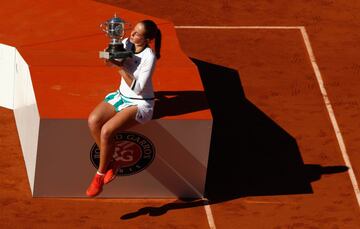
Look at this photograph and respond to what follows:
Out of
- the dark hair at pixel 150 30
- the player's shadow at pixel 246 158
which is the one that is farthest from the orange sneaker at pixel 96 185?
the dark hair at pixel 150 30

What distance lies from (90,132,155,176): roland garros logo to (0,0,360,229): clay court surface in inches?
24.7

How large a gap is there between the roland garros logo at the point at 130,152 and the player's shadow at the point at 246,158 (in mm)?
686

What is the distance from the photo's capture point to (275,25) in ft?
80.2

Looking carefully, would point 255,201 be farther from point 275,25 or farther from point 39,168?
point 275,25

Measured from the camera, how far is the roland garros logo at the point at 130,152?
18.2m

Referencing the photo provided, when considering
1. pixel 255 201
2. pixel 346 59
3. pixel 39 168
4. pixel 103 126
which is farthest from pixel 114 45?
pixel 346 59

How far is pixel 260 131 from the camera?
2083 centimetres

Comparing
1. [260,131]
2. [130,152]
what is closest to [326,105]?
[260,131]

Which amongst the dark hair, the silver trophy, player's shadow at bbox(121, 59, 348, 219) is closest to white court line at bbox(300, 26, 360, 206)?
player's shadow at bbox(121, 59, 348, 219)

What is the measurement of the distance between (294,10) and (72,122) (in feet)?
27.8

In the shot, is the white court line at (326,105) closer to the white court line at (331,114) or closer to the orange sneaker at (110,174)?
the white court line at (331,114)

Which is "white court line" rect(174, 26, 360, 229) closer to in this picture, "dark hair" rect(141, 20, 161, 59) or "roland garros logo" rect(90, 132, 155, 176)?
"roland garros logo" rect(90, 132, 155, 176)

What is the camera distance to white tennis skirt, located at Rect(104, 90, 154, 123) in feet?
58.3

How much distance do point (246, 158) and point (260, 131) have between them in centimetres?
89
